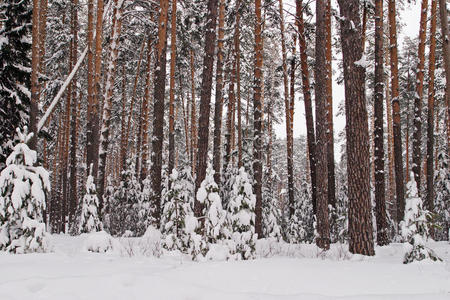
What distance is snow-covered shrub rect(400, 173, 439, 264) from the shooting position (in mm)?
5496

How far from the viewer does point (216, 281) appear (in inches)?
151

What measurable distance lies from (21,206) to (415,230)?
6.98 m

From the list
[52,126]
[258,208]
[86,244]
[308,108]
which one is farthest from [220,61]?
[52,126]

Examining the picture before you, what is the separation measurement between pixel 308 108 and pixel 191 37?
8.21 m

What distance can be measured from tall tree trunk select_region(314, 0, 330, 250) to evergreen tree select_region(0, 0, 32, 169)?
8.85 m

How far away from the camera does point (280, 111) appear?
2798 cm

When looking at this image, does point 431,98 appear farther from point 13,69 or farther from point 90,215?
point 13,69

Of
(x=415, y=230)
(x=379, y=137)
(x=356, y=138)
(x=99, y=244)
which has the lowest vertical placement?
(x=99, y=244)

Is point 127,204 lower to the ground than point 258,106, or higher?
lower

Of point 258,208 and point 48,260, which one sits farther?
point 258,208

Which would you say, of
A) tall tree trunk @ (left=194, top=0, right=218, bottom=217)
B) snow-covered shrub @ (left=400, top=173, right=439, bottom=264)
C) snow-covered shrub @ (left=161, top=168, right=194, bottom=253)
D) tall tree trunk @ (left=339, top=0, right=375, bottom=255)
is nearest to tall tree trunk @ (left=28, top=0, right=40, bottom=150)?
tall tree trunk @ (left=194, top=0, right=218, bottom=217)

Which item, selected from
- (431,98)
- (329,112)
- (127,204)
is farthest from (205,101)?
(431,98)

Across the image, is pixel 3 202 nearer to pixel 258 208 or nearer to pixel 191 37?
pixel 258 208

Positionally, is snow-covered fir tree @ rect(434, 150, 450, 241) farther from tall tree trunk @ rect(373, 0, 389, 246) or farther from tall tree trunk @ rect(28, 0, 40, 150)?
tall tree trunk @ rect(28, 0, 40, 150)
